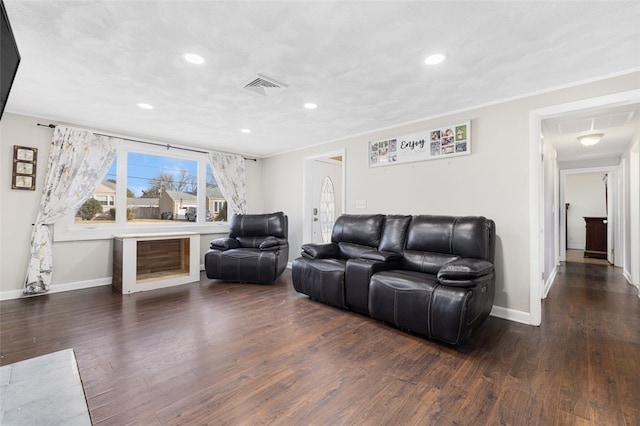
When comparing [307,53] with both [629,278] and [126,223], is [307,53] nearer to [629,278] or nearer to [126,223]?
[126,223]

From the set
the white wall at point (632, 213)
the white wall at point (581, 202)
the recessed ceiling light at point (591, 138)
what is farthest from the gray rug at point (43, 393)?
the white wall at point (581, 202)

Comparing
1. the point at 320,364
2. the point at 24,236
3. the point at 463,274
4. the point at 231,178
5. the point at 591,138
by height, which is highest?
the point at 591,138

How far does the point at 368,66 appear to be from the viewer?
7.80 ft

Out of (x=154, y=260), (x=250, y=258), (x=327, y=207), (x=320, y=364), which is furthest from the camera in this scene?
(x=327, y=207)

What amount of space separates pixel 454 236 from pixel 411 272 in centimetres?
59

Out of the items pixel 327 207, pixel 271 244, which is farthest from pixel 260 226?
pixel 327 207

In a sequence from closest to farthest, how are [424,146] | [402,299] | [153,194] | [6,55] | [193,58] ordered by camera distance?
[6,55] < [193,58] < [402,299] < [424,146] < [153,194]

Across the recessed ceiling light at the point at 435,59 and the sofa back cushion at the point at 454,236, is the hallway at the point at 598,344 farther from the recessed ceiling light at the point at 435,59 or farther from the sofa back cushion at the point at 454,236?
the recessed ceiling light at the point at 435,59

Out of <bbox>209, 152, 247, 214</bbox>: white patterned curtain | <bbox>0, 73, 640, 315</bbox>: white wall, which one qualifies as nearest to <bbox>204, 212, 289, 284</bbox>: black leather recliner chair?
<bbox>209, 152, 247, 214</bbox>: white patterned curtain

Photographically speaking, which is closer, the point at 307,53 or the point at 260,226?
the point at 307,53

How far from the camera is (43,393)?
170 centimetres

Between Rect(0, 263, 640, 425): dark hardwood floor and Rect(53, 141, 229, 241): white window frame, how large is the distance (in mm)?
1020

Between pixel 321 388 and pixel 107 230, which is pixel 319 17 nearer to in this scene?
pixel 321 388

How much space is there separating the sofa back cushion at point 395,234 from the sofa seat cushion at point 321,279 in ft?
1.81
